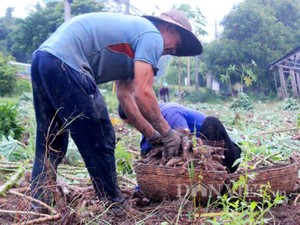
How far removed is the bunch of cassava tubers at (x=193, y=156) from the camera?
283cm

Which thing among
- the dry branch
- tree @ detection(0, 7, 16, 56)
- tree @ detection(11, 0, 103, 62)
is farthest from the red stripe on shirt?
tree @ detection(0, 7, 16, 56)

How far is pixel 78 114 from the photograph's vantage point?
2686mm

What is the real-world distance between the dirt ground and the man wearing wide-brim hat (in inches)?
5.4

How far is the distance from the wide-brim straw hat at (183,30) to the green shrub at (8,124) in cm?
357

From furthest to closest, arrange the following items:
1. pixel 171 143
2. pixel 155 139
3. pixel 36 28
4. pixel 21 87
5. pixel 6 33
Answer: pixel 6 33
pixel 36 28
pixel 21 87
pixel 155 139
pixel 171 143

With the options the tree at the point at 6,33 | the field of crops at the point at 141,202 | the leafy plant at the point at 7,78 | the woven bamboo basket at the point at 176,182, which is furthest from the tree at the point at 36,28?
the woven bamboo basket at the point at 176,182

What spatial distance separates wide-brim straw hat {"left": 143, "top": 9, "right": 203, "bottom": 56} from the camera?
3.18m

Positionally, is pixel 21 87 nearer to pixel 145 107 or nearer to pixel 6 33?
pixel 145 107

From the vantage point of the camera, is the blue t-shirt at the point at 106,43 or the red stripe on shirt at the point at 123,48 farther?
the red stripe on shirt at the point at 123,48

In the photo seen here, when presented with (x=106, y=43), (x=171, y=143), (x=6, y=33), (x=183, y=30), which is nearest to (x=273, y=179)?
(x=171, y=143)

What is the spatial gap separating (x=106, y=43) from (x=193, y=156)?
943 millimetres

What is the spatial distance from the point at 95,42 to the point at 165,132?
77cm

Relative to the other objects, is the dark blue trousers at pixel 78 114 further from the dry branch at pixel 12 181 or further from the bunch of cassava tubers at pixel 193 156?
the dry branch at pixel 12 181

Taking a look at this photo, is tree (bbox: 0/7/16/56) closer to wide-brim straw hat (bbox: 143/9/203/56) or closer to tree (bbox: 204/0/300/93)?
tree (bbox: 204/0/300/93)
